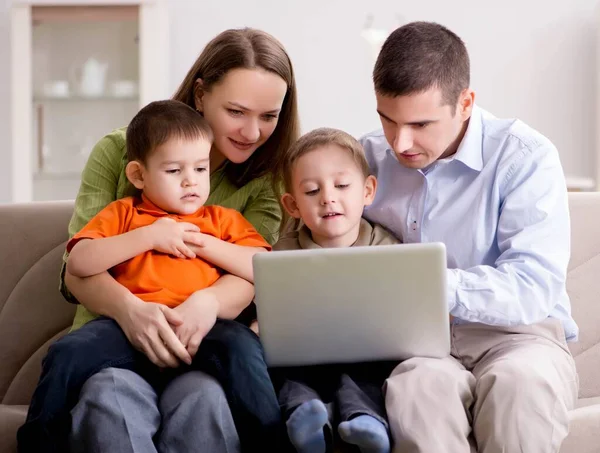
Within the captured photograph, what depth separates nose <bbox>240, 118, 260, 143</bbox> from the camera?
190cm

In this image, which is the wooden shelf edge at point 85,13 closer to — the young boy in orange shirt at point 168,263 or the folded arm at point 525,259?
the young boy in orange shirt at point 168,263

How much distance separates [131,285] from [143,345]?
0.16 m

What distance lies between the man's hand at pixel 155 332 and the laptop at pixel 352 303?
0.16 metres

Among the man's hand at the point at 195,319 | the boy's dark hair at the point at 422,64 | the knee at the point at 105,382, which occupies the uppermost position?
the boy's dark hair at the point at 422,64

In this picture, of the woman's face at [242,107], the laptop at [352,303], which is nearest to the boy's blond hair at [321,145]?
the woman's face at [242,107]

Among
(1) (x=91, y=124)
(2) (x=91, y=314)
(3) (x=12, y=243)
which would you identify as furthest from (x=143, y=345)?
(1) (x=91, y=124)

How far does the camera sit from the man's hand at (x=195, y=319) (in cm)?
154

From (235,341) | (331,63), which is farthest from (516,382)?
(331,63)

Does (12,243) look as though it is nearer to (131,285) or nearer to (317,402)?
(131,285)

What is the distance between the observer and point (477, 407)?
1.44 metres

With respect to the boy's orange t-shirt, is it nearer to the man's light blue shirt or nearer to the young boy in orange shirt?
the young boy in orange shirt

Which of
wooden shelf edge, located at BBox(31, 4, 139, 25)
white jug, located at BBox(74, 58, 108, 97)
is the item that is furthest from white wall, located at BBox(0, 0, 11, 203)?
white jug, located at BBox(74, 58, 108, 97)

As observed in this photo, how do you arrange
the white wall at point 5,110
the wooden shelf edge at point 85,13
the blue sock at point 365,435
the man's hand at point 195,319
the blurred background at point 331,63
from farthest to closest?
the white wall at point 5,110
the blurred background at point 331,63
the wooden shelf edge at point 85,13
the man's hand at point 195,319
the blue sock at point 365,435

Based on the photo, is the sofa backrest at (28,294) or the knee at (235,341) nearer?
the knee at (235,341)
